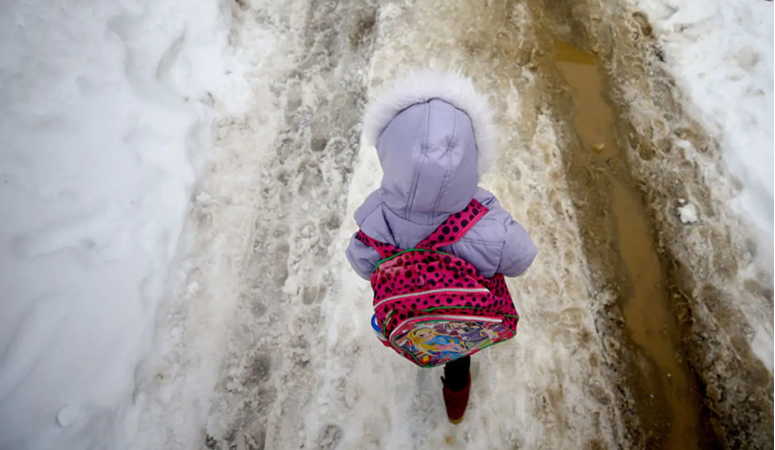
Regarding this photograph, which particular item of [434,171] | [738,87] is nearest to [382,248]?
[434,171]

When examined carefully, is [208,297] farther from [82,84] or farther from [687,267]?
[687,267]

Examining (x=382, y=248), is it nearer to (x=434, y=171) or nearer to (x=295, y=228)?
(x=434, y=171)

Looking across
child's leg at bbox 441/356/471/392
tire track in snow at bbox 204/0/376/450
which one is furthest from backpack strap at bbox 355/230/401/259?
tire track in snow at bbox 204/0/376/450

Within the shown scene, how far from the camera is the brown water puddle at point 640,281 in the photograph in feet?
7.76

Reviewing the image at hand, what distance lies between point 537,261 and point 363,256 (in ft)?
4.27

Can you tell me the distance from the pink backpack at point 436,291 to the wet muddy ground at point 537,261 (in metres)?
0.94

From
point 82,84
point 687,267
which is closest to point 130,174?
point 82,84

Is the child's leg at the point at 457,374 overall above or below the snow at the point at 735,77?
below

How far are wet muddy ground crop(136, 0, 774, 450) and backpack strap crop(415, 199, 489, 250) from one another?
3.74 feet

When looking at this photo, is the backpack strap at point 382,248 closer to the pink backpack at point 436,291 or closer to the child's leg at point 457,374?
the pink backpack at point 436,291

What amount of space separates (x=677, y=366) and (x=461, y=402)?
1121 mm

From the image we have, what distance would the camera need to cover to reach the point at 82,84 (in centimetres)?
272

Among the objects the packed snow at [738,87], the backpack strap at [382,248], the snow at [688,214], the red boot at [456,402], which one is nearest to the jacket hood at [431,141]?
the backpack strap at [382,248]

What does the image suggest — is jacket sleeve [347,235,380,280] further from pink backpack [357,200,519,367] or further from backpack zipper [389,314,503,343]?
backpack zipper [389,314,503,343]
